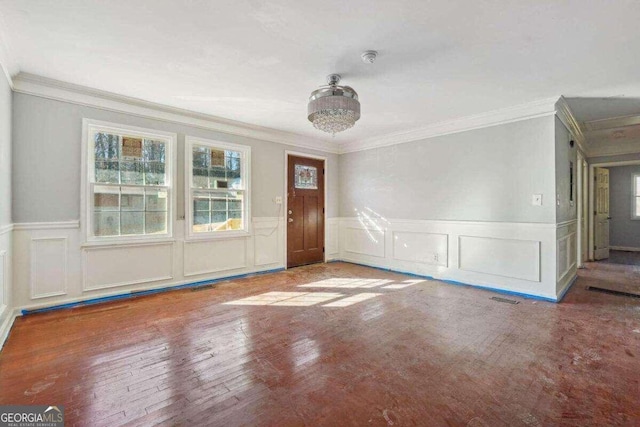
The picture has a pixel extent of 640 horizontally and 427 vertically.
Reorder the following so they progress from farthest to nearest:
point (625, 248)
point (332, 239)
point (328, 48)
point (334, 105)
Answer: point (625, 248)
point (332, 239)
point (334, 105)
point (328, 48)

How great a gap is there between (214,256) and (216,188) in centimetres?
105

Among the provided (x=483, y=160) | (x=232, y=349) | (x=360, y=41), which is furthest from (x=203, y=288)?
(x=483, y=160)

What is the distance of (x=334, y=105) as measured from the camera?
282cm

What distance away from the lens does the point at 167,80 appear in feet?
10.3

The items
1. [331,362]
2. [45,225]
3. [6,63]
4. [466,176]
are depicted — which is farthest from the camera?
[466,176]

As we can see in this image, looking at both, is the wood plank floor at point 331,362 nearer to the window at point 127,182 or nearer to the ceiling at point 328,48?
the window at point 127,182

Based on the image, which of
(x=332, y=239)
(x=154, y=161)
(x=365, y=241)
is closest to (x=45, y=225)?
(x=154, y=161)

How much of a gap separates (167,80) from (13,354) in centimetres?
273

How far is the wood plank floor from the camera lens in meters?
1.66

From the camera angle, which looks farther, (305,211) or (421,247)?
(305,211)

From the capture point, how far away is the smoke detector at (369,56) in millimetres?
2521

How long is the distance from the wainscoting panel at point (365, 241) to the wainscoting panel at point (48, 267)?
4483 mm

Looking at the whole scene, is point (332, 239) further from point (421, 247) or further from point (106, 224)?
point (106, 224)

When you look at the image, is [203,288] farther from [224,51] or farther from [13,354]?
[224,51]
